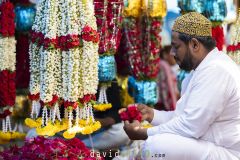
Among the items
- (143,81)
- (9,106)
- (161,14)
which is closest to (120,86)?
(143,81)

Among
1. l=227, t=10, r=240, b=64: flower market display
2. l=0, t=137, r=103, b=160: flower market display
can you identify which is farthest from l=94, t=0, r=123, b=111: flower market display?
l=227, t=10, r=240, b=64: flower market display

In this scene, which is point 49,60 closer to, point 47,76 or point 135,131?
point 47,76

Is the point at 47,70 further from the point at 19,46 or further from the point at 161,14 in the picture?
the point at 161,14

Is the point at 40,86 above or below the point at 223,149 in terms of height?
above

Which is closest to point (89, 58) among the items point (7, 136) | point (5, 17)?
Result: point (5, 17)

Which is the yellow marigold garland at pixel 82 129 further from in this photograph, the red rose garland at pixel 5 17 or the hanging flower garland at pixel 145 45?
the hanging flower garland at pixel 145 45

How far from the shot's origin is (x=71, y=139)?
373 cm

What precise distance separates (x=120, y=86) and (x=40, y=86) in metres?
1.51

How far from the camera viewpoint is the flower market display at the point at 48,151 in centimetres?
342

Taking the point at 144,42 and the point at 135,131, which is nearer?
the point at 135,131

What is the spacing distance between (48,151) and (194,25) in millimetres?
1293

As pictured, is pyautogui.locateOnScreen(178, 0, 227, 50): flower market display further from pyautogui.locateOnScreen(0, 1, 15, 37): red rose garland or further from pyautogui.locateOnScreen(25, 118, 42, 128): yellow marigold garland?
pyautogui.locateOnScreen(25, 118, 42, 128): yellow marigold garland

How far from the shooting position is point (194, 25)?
12.5ft

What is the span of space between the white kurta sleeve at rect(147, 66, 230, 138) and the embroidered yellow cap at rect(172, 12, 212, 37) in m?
0.28
